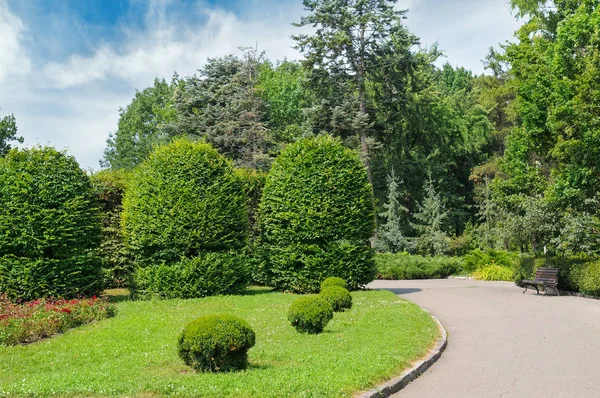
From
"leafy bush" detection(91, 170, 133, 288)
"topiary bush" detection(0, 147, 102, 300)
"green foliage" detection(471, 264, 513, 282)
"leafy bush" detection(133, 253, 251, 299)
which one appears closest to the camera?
"topiary bush" detection(0, 147, 102, 300)

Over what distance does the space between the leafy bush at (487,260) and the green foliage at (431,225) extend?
729cm

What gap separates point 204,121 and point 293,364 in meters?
34.6

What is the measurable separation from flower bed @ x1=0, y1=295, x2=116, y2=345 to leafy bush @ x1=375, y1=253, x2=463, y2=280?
2065 centimetres

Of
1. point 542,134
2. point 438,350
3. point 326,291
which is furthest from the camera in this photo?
point 542,134

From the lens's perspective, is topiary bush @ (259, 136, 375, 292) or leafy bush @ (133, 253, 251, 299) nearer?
leafy bush @ (133, 253, 251, 299)

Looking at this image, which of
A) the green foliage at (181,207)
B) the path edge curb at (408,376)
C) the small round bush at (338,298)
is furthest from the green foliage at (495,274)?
the path edge curb at (408,376)

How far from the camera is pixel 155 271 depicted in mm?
17750

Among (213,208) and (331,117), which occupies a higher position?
(331,117)

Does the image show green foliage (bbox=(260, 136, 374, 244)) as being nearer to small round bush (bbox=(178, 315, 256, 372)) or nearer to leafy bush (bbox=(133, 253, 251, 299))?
leafy bush (bbox=(133, 253, 251, 299))

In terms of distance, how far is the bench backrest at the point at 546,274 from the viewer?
2142cm

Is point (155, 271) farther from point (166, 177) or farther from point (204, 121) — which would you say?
point (204, 121)

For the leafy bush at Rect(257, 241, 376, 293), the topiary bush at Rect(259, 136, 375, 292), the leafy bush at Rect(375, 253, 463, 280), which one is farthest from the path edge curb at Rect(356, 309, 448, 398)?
the leafy bush at Rect(375, 253, 463, 280)

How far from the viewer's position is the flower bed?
11477mm

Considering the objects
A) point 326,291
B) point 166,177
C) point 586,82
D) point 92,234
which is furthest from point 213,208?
point 586,82
